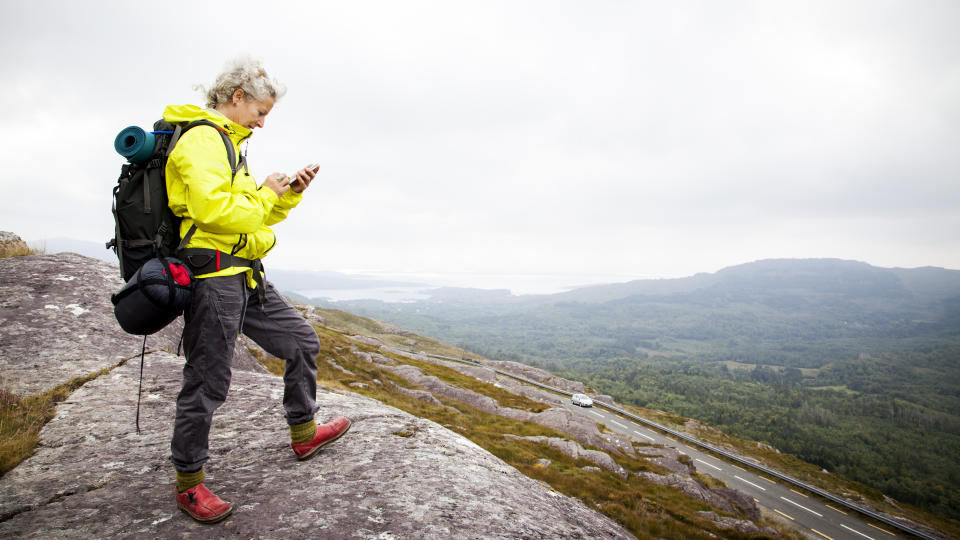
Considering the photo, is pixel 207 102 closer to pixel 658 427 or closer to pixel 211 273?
pixel 211 273

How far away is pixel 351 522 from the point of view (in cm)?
419

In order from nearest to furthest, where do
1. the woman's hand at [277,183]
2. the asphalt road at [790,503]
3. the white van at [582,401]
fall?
1. the woman's hand at [277,183]
2. the asphalt road at [790,503]
3. the white van at [582,401]

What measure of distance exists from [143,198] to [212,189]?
785mm

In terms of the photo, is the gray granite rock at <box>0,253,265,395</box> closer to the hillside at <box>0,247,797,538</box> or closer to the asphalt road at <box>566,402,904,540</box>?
the hillside at <box>0,247,797,538</box>

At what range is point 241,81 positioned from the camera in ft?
14.9

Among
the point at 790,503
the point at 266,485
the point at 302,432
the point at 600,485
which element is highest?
the point at 302,432

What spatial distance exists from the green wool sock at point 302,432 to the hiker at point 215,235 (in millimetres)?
1306

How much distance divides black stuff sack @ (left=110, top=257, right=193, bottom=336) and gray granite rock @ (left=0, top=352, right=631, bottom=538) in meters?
2.09

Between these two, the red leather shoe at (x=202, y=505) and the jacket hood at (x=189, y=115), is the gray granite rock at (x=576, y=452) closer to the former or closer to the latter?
the red leather shoe at (x=202, y=505)

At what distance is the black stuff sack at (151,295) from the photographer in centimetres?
378

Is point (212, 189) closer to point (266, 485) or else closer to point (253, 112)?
point (253, 112)

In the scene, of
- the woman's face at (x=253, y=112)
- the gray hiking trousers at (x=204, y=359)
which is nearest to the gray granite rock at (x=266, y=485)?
the gray hiking trousers at (x=204, y=359)

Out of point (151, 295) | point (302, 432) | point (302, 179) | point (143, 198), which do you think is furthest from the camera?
point (302, 432)

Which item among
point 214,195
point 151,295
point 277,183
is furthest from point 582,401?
point 214,195
